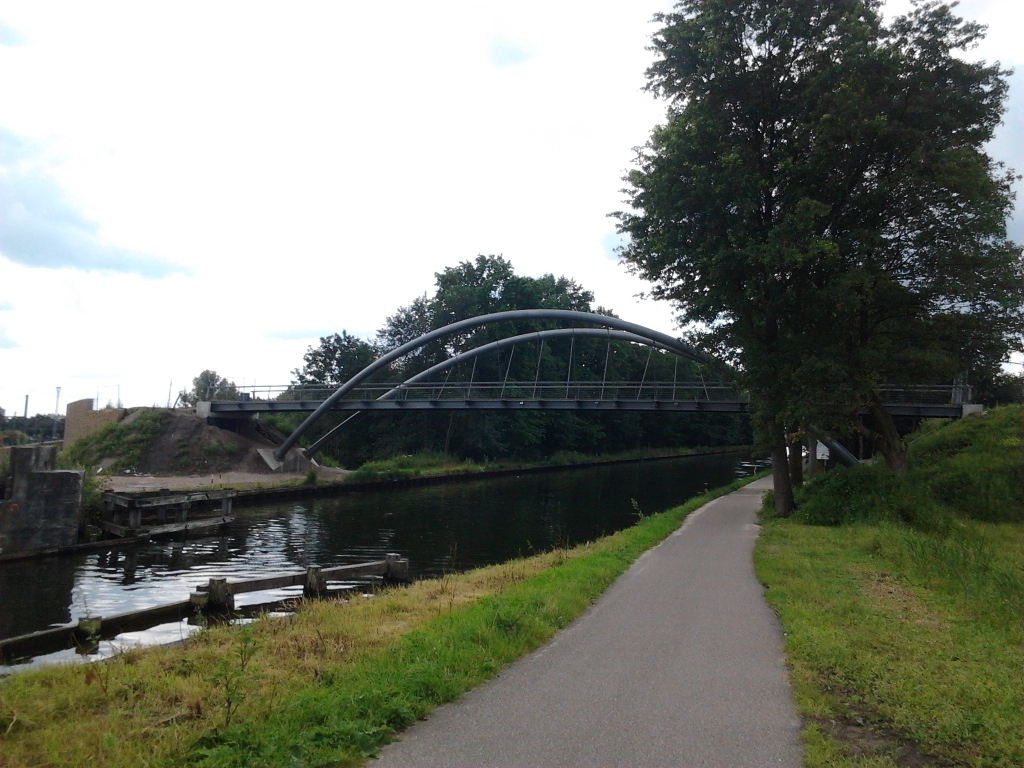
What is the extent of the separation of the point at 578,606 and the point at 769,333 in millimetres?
15123

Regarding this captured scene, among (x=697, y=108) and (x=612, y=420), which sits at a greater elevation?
(x=697, y=108)

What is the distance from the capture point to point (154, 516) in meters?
28.2

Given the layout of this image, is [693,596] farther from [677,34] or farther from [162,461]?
[162,461]

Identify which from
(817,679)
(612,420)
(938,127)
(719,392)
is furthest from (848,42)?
(612,420)

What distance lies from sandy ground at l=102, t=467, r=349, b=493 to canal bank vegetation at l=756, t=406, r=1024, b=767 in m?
27.5

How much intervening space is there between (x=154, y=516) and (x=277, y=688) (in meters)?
24.1

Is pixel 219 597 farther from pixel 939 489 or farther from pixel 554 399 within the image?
pixel 554 399

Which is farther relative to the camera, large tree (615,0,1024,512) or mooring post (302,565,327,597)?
large tree (615,0,1024,512)

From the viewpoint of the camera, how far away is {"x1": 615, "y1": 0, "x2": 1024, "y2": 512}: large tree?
20078 millimetres

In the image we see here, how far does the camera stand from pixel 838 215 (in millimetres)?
21500

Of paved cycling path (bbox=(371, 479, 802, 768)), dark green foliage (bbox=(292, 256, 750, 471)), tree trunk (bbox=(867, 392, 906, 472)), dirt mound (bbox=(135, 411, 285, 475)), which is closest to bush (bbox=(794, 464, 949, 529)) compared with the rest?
tree trunk (bbox=(867, 392, 906, 472))

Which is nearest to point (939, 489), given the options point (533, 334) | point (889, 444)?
point (889, 444)

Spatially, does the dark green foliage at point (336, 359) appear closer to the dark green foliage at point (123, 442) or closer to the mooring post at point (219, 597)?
the dark green foliage at point (123, 442)

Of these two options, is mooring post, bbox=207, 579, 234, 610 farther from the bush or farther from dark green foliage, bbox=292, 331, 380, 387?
dark green foliage, bbox=292, 331, 380, 387
